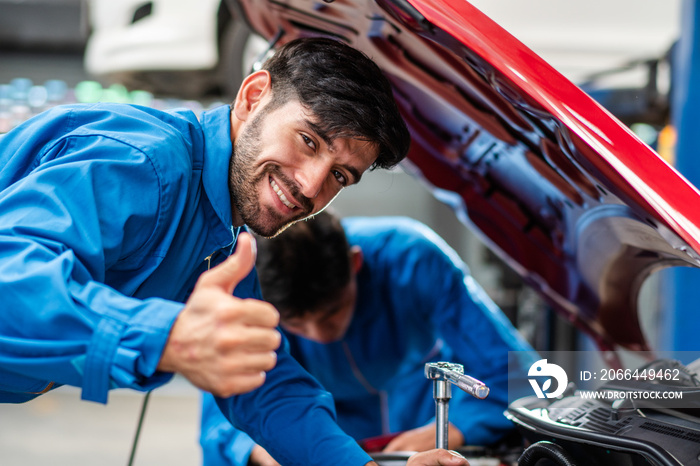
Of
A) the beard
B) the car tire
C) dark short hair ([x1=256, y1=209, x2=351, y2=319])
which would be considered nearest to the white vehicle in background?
the car tire

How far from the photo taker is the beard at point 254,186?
0.96m

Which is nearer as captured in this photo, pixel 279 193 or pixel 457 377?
pixel 457 377

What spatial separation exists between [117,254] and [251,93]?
0.43 m

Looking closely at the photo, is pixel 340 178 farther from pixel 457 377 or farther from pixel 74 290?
pixel 74 290

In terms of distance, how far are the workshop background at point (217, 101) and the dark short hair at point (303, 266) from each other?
226mm

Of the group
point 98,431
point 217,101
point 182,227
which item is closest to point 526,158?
point 182,227

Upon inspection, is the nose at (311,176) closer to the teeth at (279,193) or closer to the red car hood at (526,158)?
the teeth at (279,193)

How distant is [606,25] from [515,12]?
A: 39 cm

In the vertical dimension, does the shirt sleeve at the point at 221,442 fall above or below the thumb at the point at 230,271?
below

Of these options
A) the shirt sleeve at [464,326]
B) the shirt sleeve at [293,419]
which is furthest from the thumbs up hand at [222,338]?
the shirt sleeve at [464,326]

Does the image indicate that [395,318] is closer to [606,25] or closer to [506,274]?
[606,25]

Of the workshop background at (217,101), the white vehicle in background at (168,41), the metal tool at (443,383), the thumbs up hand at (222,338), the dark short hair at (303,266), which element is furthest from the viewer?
the white vehicle in background at (168,41)

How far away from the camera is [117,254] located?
29.1 inches

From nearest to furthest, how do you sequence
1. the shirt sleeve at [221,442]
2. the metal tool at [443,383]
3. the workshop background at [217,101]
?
1. the metal tool at [443,383]
2. the shirt sleeve at [221,442]
3. the workshop background at [217,101]
